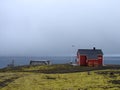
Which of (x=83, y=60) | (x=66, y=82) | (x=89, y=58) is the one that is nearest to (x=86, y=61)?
(x=83, y=60)

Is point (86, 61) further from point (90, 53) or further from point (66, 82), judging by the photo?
point (66, 82)

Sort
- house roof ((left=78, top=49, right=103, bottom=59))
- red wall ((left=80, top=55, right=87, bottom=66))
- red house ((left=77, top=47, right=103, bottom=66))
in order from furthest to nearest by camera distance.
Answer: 1. red wall ((left=80, top=55, right=87, bottom=66))
2. house roof ((left=78, top=49, right=103, bottom=59))
3. red house ((left=77, top=47, right=103, bottom=66))

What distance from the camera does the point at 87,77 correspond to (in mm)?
49500

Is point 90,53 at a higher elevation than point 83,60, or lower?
higher

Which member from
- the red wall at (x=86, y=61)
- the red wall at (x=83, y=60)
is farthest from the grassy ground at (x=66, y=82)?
the red wall at (x=83, y=60)

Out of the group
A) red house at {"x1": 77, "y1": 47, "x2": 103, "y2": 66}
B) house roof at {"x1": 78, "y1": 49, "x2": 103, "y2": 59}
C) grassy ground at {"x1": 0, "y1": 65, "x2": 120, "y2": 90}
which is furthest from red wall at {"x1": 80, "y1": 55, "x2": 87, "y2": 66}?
grassy ground at {"x1": 0, "y1": 65, "x2": 120, "y2": 90}

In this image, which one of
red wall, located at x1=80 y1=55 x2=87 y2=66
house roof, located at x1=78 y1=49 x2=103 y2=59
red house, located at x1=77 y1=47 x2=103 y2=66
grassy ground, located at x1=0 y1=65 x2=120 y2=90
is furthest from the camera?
red wall, located at x1=80 y1=55 x2=87 y2=66

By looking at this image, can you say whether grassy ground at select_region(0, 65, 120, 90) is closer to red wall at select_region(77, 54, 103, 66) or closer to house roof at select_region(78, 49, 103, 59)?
red wall at select_region(77, 54, 103, 66)

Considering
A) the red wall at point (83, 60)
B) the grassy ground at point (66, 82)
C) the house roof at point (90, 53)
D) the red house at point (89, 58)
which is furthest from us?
the red wall at point (83, 60)

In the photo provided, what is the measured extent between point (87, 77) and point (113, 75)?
4549 millimetres

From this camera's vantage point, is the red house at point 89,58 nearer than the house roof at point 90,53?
Yes

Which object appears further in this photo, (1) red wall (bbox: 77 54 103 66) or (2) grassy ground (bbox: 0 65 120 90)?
(1) red wall (bbox: 77 54 103 66)

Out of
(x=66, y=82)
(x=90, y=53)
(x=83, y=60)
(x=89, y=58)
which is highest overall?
(x=90, y=53)

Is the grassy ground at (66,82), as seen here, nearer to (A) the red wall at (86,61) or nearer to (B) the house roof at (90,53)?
(A) the red wall at (86,61)
